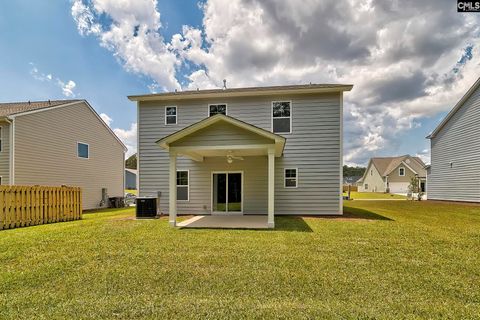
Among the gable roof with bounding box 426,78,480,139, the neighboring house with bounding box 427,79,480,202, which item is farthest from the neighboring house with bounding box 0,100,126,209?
the gable roof with bounding box 426,78,480,139

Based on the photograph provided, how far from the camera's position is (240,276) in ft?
13.0

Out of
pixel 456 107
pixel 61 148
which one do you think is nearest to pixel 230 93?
pixel 61 148

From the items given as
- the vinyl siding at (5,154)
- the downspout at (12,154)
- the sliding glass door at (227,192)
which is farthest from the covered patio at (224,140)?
the vinyl siding at (5,154)

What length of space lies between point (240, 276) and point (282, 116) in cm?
882

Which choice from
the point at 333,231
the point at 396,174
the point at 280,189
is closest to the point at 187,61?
the point at 280,189

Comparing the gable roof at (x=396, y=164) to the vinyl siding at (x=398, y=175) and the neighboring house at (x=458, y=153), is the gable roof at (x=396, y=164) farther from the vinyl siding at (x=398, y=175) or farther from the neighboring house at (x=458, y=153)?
the neighboring house at (x=458, y=153)

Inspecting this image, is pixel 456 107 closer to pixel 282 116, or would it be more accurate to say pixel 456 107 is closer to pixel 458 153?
pixel 458 153

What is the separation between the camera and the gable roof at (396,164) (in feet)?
129

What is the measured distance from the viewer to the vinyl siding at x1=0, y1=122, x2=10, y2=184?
12.0m

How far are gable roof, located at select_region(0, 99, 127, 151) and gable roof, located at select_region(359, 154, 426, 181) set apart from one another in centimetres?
4115

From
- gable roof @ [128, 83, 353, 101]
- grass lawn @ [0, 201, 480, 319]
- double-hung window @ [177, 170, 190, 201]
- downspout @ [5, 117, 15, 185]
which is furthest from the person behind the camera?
downspout @ [5, 117, 15, 185]

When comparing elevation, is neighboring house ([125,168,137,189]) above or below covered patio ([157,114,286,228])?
below

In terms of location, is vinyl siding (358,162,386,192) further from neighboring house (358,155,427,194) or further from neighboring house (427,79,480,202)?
neighboring house (427,79,480,202)

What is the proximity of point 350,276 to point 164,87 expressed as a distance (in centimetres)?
1386
